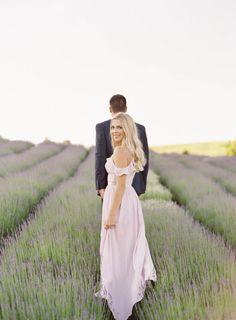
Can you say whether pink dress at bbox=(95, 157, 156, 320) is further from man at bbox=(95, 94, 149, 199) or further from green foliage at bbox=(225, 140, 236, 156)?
green foliage at bbox=(225, 140, 236, 156)

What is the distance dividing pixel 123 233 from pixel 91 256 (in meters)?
0.45

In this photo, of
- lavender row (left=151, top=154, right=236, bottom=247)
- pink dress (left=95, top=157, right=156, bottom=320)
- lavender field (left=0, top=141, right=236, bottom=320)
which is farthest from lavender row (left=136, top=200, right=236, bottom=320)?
lavender row (left=151, top=154, right=236, bottom=247)

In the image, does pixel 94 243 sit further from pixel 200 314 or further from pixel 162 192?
pixel 162 192

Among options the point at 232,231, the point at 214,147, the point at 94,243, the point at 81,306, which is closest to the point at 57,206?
the point at 94,243

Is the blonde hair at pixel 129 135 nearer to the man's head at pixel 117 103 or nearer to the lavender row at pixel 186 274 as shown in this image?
the man's head at pixel 117 103

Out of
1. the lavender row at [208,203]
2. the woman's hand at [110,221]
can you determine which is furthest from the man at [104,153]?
the lavender row at [208,203]

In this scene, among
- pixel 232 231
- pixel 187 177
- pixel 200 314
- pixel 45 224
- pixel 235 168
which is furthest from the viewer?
pixel 235 168

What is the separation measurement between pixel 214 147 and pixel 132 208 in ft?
159

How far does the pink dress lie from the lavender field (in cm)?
10

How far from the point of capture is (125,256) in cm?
368

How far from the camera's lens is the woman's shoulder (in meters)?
3.51

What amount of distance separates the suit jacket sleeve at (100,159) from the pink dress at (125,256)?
824mm

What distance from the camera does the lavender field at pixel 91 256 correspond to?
279 cm

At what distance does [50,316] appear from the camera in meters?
2.71
